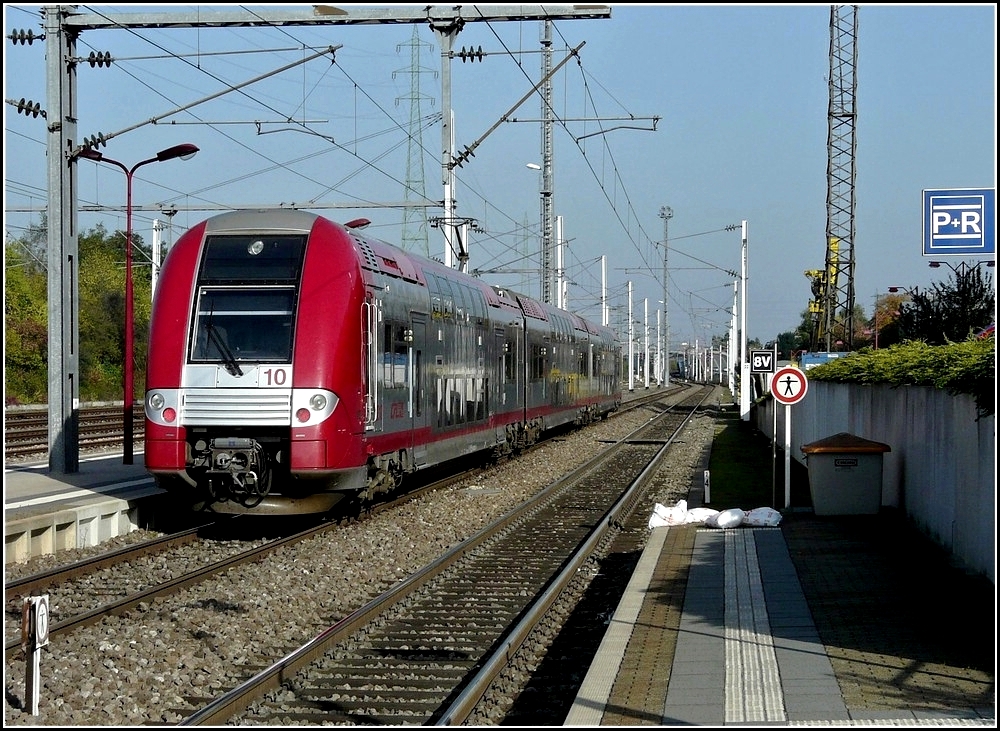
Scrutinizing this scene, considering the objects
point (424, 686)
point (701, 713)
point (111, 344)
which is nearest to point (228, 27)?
point (424, 686)

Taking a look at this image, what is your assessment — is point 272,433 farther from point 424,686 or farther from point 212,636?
point 424,686

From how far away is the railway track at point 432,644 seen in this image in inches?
299

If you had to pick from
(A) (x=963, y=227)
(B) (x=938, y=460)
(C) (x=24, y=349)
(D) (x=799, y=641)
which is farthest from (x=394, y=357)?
(C) (x=24, y=349)

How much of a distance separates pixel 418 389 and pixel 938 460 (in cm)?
764

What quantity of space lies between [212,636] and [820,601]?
509 cm

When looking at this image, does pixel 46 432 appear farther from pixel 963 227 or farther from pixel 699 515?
pixel 963 227

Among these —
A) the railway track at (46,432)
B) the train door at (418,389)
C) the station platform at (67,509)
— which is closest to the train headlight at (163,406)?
the station platform at (67,509)

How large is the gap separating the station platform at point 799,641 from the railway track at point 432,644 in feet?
2.67

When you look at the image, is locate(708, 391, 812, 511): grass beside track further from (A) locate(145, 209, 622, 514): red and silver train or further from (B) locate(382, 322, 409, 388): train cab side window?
(A) locate(145, 209, 622, 514): red and silver train

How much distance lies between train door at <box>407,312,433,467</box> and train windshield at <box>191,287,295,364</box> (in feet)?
11.1

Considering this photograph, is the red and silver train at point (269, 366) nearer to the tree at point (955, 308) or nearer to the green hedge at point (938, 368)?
the green hedge at point (938, 368)

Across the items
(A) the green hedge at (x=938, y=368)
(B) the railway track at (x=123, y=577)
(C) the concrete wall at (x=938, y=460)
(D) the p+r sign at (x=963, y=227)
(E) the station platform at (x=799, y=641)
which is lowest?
(B) the railway track at (x=123, y=577)

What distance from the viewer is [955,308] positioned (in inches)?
1041

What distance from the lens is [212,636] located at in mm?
9438
